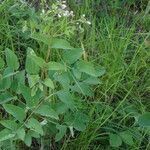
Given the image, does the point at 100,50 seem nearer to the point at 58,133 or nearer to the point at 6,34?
the point at 6,34

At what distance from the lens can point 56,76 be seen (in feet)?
4.65

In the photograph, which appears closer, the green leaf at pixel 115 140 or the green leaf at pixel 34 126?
the green leaf at pixel 34 126

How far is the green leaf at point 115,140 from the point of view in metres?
1.65

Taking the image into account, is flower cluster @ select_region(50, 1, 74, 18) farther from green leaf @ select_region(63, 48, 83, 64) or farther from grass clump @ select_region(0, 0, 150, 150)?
green leaf @ select_region(63, 48, 83, 64)

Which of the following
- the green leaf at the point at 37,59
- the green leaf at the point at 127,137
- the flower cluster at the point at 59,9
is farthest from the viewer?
the green leaf at the point at 127,137

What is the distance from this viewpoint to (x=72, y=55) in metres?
1.38

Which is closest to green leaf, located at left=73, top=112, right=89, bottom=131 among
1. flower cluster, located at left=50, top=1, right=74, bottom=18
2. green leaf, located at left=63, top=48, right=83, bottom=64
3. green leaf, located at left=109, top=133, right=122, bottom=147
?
green leaf, located at left=109, top=133, right=122, bottom=147

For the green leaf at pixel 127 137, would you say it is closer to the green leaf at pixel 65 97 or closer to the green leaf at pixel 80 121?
the green leaf at pixel 80 121

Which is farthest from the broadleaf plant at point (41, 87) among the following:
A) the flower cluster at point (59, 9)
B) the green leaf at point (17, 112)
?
the flower cluster at point (59, 9)

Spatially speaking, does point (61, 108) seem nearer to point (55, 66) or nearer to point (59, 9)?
point (55, 66)

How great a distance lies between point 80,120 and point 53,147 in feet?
0.59

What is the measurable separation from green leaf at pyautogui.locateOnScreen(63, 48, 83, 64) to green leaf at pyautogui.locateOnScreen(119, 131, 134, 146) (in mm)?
433

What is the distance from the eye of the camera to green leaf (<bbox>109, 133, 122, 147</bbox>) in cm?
165

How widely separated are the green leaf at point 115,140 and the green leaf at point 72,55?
16.5 inches
